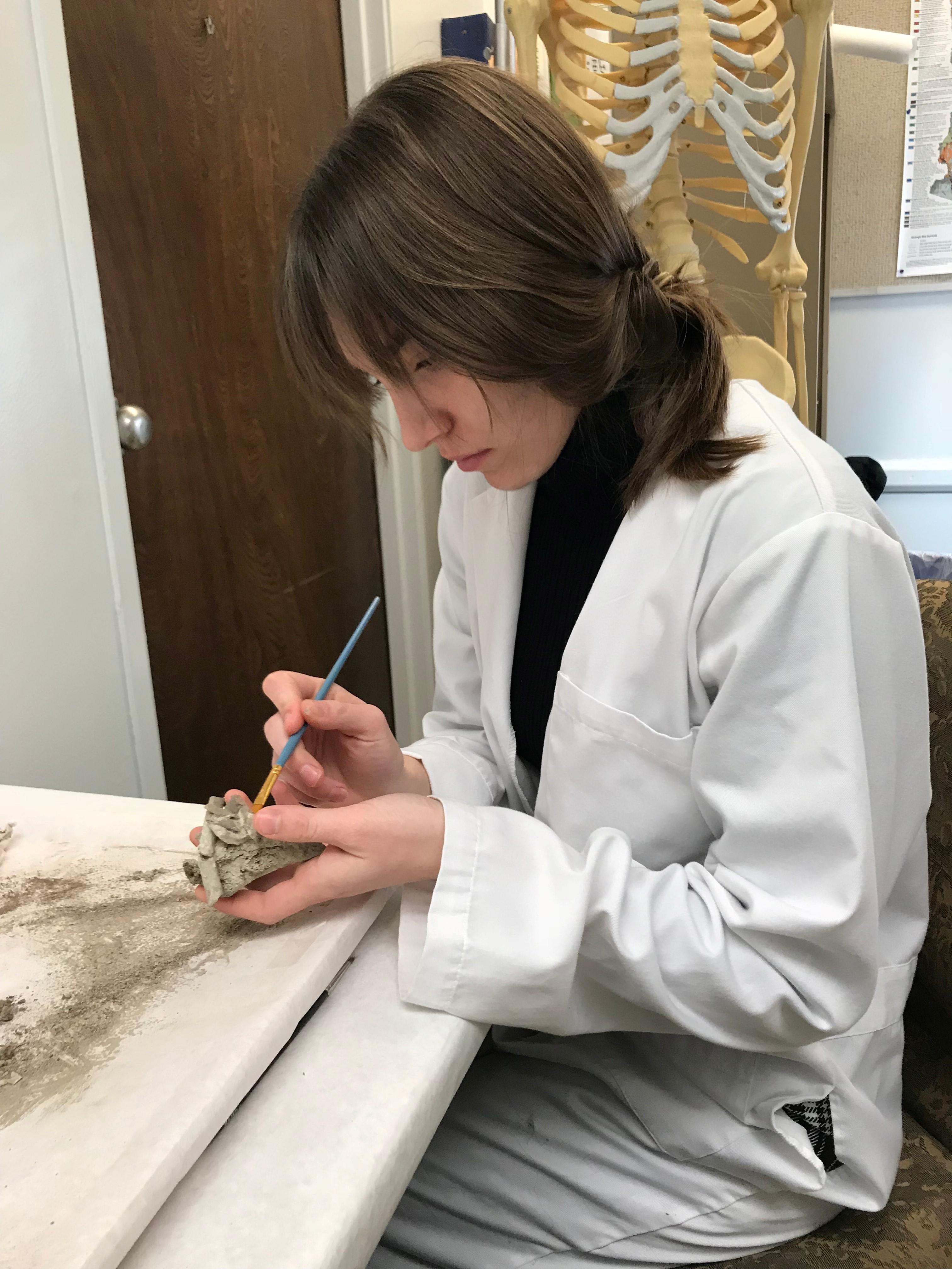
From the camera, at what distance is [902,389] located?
3.07 metres

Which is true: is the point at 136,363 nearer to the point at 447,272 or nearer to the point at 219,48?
the point at 219,48

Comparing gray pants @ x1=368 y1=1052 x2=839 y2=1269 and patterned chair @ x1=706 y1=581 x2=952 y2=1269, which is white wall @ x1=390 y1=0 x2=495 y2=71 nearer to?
patterned chair @ x1=706 y1=581 x2=952 y2=1269

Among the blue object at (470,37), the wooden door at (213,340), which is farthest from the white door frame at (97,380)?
the blue object at (470,37)

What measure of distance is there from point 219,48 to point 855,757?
1.48 meters

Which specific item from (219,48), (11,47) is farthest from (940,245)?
(11,47)

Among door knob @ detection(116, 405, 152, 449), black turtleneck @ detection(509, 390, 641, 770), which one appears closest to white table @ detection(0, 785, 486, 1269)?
black turtleneck @ detection(509, 390, 641, 770)

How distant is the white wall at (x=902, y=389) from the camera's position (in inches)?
119

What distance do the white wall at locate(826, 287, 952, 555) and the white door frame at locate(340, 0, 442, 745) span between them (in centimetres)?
160

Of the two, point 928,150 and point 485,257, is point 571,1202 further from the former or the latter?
point 928,150

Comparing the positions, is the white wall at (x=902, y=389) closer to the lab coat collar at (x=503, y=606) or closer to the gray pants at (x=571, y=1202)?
the lab coat collar at (x=503, y=606)

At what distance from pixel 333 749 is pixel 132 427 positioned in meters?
0.70

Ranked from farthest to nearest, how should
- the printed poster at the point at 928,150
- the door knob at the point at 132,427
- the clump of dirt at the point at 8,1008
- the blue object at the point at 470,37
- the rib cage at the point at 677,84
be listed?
the printed poster at the point at 928,150, the blue object at the point at 470,37, the rib cage at the point at 677,84, the door knob at the point at 132,427, the clump of dirt at the point at 8,1008

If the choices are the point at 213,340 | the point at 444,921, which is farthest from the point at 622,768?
the point at 213,340

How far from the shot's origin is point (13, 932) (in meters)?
0.63
